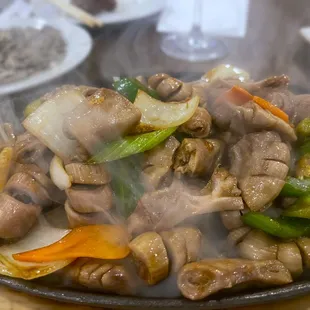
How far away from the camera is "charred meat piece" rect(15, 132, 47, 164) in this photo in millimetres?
2176

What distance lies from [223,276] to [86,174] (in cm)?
70

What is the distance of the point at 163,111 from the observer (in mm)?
2242

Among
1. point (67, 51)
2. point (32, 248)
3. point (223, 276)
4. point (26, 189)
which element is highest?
point (26, 189)

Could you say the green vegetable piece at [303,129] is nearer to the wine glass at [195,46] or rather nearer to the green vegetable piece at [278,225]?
the green vegetable piece at [278,225]

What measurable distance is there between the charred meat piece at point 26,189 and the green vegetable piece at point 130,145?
0.88ft

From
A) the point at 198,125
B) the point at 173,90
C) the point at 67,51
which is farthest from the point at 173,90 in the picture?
the point at 67,51

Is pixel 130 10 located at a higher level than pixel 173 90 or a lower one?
lower

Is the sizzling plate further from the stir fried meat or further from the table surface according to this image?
the table surface

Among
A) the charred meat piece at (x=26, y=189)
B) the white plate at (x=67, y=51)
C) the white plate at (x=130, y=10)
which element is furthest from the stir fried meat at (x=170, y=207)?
the white plate at (x=130, y=10)

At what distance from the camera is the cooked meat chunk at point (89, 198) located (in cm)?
197

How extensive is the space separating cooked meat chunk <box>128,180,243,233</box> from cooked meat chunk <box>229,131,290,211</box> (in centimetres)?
9

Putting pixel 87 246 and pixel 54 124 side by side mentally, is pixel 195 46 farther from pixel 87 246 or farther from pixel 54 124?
pixel 87 246

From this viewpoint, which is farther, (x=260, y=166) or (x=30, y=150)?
(x=30, y=150)

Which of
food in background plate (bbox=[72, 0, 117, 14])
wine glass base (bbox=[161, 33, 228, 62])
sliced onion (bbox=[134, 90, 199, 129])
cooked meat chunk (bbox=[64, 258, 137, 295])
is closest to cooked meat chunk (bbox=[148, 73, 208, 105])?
sliced onion (bbox=[134, 90, 199, 129])
